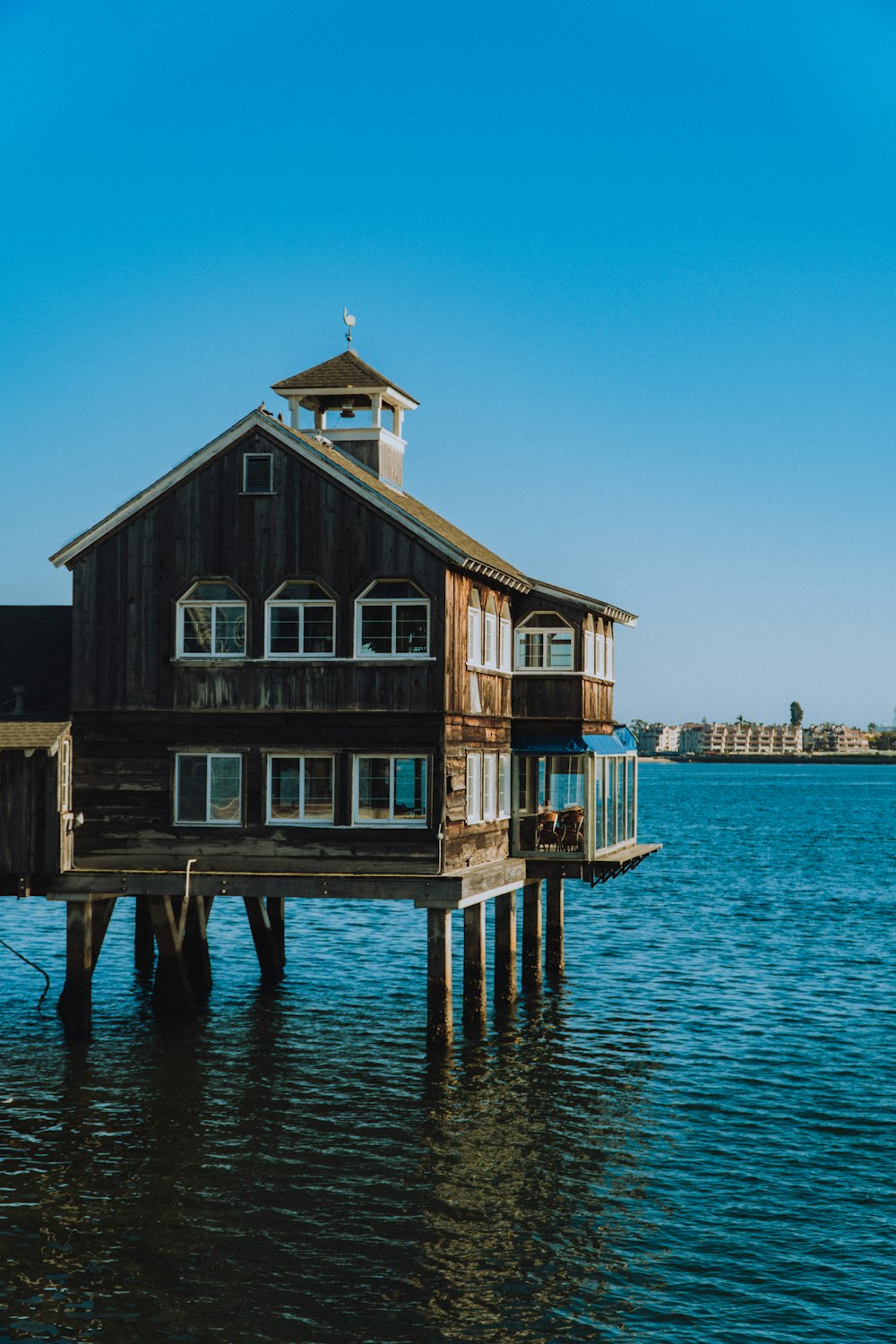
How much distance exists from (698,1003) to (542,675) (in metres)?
10.9

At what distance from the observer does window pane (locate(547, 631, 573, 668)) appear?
3853 cm

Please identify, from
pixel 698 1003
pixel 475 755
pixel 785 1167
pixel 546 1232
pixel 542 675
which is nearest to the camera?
pixel 546 1232

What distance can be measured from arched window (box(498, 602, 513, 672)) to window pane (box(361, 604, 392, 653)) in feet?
17.8

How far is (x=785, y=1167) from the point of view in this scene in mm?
26578

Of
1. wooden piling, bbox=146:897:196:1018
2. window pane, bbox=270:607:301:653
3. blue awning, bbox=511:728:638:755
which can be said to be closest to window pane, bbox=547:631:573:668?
blue awning, bbox=511:728:638:755

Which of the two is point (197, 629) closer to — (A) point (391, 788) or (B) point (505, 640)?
(A) point (391, 788)

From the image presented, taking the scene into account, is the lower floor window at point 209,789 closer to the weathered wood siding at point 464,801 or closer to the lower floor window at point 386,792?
the lower floor window at point 386,792

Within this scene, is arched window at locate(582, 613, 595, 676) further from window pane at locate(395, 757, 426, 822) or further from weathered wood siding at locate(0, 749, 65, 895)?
weathered wood siding at locate(0, 749, 65, 895)

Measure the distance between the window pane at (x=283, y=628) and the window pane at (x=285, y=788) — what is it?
2.45m

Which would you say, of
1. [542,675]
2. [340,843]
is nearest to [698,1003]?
[542,675]

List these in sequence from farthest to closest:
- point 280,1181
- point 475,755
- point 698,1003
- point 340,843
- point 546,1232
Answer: point 698,1003 < point 475,755 < point 340,843 < point 280,1181 < point 546,1232

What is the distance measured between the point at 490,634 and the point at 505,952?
9.37 meters

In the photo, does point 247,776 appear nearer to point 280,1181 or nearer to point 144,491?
point 144,491

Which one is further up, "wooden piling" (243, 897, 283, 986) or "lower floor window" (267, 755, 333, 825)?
"lower floor window" (267, 755, 333, 825)
